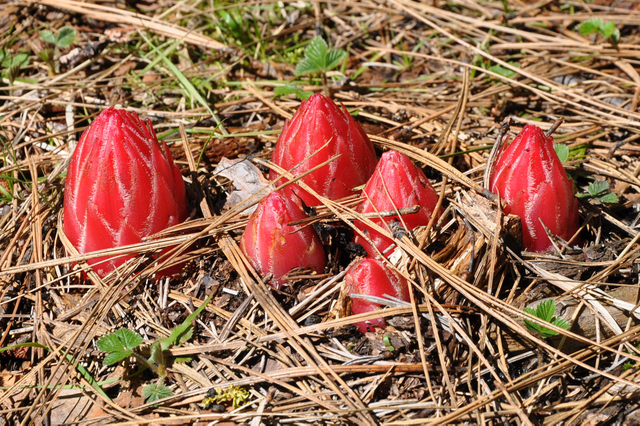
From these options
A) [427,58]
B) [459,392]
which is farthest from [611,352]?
[427,58]

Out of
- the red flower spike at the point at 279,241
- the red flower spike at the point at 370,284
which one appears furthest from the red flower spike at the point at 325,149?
the red flower spike at the point at 370,284

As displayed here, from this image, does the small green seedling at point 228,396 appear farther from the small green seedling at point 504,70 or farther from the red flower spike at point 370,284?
the small green seedling at point 504,70

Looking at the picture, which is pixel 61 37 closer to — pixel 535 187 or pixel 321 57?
pixel 321 57

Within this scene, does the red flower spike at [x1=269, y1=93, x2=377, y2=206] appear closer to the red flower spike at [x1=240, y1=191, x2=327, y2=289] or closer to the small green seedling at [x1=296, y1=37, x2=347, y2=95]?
the red flower spike at [x1=240, y1=191, x2=327, y2=289]

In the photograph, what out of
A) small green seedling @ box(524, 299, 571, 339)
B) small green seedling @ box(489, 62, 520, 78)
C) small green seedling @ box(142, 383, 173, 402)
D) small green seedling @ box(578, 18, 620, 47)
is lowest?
small green seedling @ box(142, 383, 173, 402)

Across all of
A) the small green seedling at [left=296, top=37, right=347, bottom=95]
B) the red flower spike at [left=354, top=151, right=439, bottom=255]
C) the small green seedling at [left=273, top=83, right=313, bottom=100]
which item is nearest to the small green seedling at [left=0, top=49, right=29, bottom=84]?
the small green seedling at [left=273, top=83, right=313, bottom=100]

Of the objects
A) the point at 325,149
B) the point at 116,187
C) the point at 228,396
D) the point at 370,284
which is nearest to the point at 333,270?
the point at 370,284

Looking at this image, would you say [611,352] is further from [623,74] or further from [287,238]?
[623,74]

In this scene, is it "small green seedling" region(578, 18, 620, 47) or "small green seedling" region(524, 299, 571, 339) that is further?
"small green seedling" region(578, 18, 620, 47)
